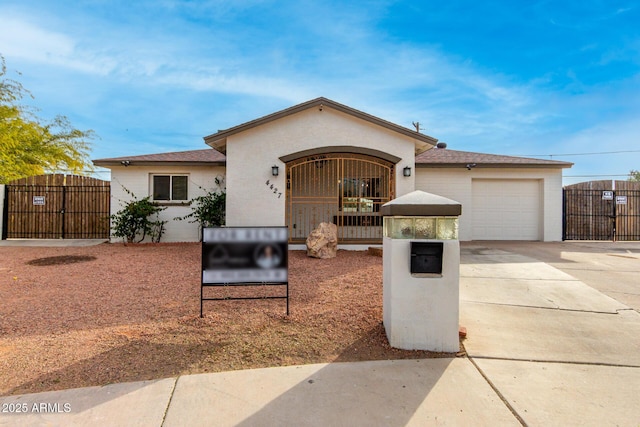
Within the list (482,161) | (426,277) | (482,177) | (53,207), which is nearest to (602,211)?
(482,177)

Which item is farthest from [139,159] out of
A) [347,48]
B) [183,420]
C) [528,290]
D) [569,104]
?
[569,104]

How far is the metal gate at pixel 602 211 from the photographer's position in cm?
1313

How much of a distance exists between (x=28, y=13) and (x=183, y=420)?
11673 millimetres

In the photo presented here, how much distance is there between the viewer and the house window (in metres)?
12.4

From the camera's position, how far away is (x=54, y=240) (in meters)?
13.0

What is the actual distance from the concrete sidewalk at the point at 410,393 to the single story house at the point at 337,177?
7294mm

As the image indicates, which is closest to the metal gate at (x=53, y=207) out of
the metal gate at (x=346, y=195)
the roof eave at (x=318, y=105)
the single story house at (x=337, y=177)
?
the single story house at (x=337, y=177)

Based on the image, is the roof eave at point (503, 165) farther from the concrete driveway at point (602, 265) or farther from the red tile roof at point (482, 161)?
the concrete driveway at point (602, 265)

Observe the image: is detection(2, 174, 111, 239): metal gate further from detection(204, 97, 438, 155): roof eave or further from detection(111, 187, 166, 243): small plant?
detection(204, 97, 438, 155): roof eave

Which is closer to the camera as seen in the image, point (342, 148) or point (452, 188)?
point (342, 148)

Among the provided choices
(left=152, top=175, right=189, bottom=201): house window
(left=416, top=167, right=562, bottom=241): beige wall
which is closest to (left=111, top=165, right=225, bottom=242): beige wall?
(left=152, top=175, right=189, bottom=201): house window

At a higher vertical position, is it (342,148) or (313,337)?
(342,148)

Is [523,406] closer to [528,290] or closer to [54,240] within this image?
[528,290]

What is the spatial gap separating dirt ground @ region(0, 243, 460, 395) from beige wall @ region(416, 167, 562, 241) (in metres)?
7.26
